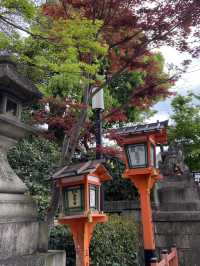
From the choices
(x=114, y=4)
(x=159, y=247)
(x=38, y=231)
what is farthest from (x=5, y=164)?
(x=159, y=247)

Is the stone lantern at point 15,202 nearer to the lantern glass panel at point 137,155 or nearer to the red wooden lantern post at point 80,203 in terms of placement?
the red wooden lantern post at point 80,203

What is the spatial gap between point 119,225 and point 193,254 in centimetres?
284

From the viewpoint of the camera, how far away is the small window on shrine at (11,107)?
13.4 ft

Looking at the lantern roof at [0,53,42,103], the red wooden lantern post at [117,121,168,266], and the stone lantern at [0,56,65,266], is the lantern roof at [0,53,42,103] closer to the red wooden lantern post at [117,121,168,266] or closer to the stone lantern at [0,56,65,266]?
the stone lantern at [0,56,65,266]

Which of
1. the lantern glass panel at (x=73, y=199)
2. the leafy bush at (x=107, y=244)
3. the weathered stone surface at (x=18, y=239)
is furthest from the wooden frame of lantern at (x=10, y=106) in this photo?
the leafy bush at (x=107, y=244)

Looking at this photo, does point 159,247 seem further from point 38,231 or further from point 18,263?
point 18,263

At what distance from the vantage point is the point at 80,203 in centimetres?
348

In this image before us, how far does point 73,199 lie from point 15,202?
2.82ft

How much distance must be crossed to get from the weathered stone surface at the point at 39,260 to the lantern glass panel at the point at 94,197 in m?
0.94

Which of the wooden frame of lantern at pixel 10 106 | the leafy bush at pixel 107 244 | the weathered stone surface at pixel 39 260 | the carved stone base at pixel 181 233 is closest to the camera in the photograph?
the weathered stone surface at pixel 39 260

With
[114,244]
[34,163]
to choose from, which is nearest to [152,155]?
[114,244]

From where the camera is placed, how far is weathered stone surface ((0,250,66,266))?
10.9 ft

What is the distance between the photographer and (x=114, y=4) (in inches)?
200

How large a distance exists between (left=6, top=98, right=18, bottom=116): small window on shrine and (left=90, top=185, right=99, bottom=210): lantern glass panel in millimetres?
1635
